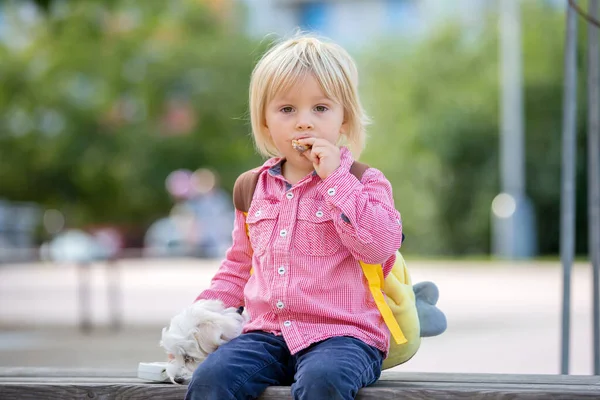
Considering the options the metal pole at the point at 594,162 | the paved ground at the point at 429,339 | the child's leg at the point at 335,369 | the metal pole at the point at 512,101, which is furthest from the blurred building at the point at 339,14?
the child's leg at the point at 335,369

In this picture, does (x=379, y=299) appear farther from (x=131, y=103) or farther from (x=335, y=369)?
(x=131, y=103)

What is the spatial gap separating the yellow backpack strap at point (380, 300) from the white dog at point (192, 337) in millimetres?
420

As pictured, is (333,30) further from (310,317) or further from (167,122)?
(310,317)

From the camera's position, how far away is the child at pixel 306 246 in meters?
2.79

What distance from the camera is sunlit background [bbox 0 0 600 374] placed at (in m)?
21.5

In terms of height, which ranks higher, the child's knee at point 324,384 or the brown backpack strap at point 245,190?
the brown backpack strap at point 245,190

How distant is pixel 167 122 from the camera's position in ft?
107

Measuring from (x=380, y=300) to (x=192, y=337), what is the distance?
0.55 m

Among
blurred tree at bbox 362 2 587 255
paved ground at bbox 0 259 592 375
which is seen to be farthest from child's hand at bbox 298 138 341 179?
blurred tree at bbox 362 2 587 255

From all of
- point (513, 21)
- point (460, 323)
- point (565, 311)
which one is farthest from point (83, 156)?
point (565, 311)

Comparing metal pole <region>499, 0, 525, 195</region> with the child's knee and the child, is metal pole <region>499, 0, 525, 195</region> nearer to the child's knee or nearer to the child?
the child

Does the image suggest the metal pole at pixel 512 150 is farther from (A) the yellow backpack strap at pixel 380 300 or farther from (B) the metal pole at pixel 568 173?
(A) the yellow backpack strap at pixel 380 300

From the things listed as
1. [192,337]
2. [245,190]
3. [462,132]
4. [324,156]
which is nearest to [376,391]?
[192,337]

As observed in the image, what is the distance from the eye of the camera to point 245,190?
3.20 metres
